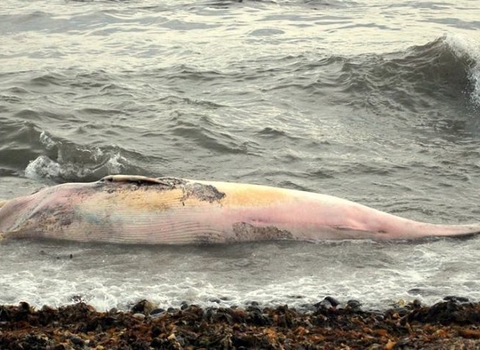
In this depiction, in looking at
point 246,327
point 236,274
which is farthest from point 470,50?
point 246,327

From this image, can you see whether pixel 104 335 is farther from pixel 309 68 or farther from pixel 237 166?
pixel 309 68

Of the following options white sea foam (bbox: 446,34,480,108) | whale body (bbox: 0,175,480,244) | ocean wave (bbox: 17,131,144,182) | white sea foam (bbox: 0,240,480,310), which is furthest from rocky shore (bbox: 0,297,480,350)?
white sea foam (bbox: 446,34,480,108)

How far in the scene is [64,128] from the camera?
13.8m

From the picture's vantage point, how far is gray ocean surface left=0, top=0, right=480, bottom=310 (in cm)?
764

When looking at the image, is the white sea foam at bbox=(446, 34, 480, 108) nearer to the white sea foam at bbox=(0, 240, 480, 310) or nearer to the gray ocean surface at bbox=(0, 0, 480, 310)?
the gray ocean surface at bbox=(0, 0, 480, 310)

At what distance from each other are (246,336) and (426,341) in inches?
45.0

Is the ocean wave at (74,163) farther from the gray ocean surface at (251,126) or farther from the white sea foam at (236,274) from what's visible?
the white sea foam at (236,274)

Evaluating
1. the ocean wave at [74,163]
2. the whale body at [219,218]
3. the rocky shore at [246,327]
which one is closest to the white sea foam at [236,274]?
the whale body at [219,218]

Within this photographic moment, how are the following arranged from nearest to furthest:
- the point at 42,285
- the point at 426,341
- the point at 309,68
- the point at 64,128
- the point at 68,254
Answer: the point at 426,341, the point at 42,285, the point at 68,254, the point at 64,128, the point at 309,68

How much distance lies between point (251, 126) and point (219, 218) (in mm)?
5447

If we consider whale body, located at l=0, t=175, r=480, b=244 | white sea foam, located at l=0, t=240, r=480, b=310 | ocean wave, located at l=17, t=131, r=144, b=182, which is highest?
whale body, located at l=0, t=175, r=480, b=244

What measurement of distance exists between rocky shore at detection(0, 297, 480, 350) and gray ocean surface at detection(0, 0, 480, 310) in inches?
15.6

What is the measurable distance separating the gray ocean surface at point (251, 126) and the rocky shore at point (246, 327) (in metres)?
0.40

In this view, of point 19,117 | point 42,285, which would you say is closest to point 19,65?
point 19,117
